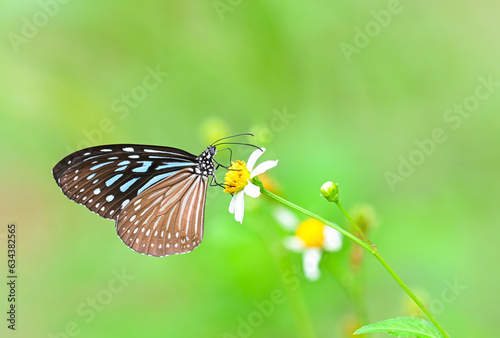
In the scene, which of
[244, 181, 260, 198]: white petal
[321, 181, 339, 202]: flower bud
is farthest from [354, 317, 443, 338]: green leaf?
[244, 181, 260, 198]: white petal

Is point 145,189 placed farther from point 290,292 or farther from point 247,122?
point 247,122

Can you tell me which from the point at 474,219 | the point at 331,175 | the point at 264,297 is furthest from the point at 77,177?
the point at 474,219

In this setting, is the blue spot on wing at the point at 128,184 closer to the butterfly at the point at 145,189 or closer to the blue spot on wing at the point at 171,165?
the butterfly at the point at 145,189

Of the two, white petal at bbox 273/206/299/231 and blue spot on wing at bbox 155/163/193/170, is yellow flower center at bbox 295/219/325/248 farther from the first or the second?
blue spot on wing at bbox 155/163/193/170

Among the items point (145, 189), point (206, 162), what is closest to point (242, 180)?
point (206, 162)

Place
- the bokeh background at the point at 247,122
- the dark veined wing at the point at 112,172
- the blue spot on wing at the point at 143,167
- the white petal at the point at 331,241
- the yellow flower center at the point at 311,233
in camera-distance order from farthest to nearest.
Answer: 1. the bokeh background at the point at 247,122
2. the yellow flower center at the point at 311,233
3. the white petal at the point at 331,241
4. the blue spot on wing at the point at 143,167
5. the dark veined wing at the point at 112,172

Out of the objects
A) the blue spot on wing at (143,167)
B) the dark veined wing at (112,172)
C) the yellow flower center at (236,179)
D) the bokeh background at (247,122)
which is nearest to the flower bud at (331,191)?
the yellow flower center at (236,179)

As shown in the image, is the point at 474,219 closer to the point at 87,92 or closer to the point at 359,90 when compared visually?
the point at 359,90
